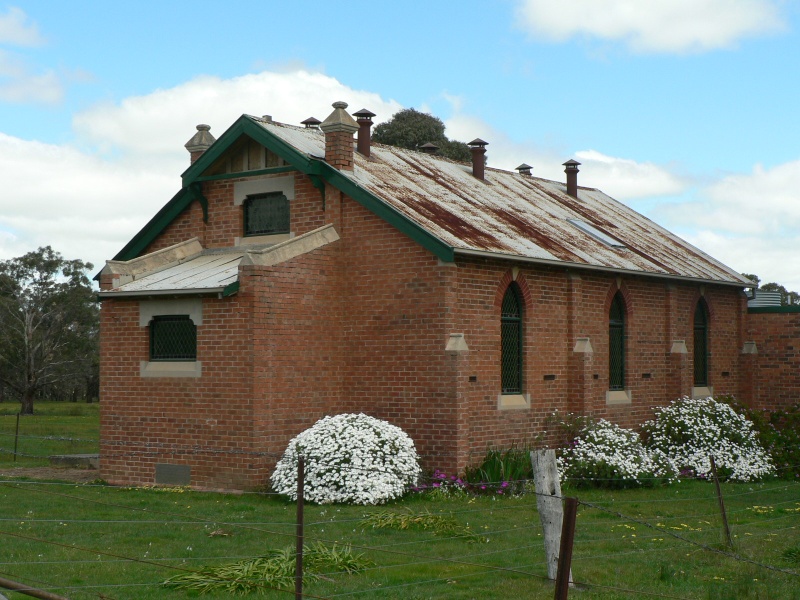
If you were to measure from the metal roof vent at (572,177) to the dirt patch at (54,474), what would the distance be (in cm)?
1489

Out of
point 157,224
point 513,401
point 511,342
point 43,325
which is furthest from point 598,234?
point 43,325

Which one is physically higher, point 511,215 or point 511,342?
point 511,215

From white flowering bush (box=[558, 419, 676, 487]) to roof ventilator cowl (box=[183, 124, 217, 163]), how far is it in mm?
9767

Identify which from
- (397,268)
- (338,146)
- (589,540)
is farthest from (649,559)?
(338,146)

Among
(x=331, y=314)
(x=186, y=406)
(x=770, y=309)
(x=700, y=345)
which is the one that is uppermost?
(x=770, y=309)

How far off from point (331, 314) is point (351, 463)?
3.52 m

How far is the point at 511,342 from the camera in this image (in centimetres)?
1972

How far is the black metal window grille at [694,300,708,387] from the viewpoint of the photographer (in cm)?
2572

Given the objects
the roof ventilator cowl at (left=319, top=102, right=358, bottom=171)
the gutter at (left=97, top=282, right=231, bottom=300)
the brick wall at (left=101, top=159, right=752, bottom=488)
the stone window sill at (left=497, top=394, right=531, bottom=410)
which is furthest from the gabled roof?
the gutter at (left=97, top=282, right=231, bottom=300)

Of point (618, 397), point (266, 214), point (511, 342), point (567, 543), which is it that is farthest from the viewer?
point (618, 397)

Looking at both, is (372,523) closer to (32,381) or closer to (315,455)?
(315,455)

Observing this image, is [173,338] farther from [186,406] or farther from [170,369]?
[186,406]

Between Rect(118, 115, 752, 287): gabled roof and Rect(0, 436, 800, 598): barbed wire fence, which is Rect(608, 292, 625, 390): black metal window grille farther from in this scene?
Rect(0, 436, 800, 598): barbed wire fence

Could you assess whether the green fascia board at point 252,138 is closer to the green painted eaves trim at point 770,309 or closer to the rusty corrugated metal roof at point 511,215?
the rusty corrugated metal roof at point 511,215
